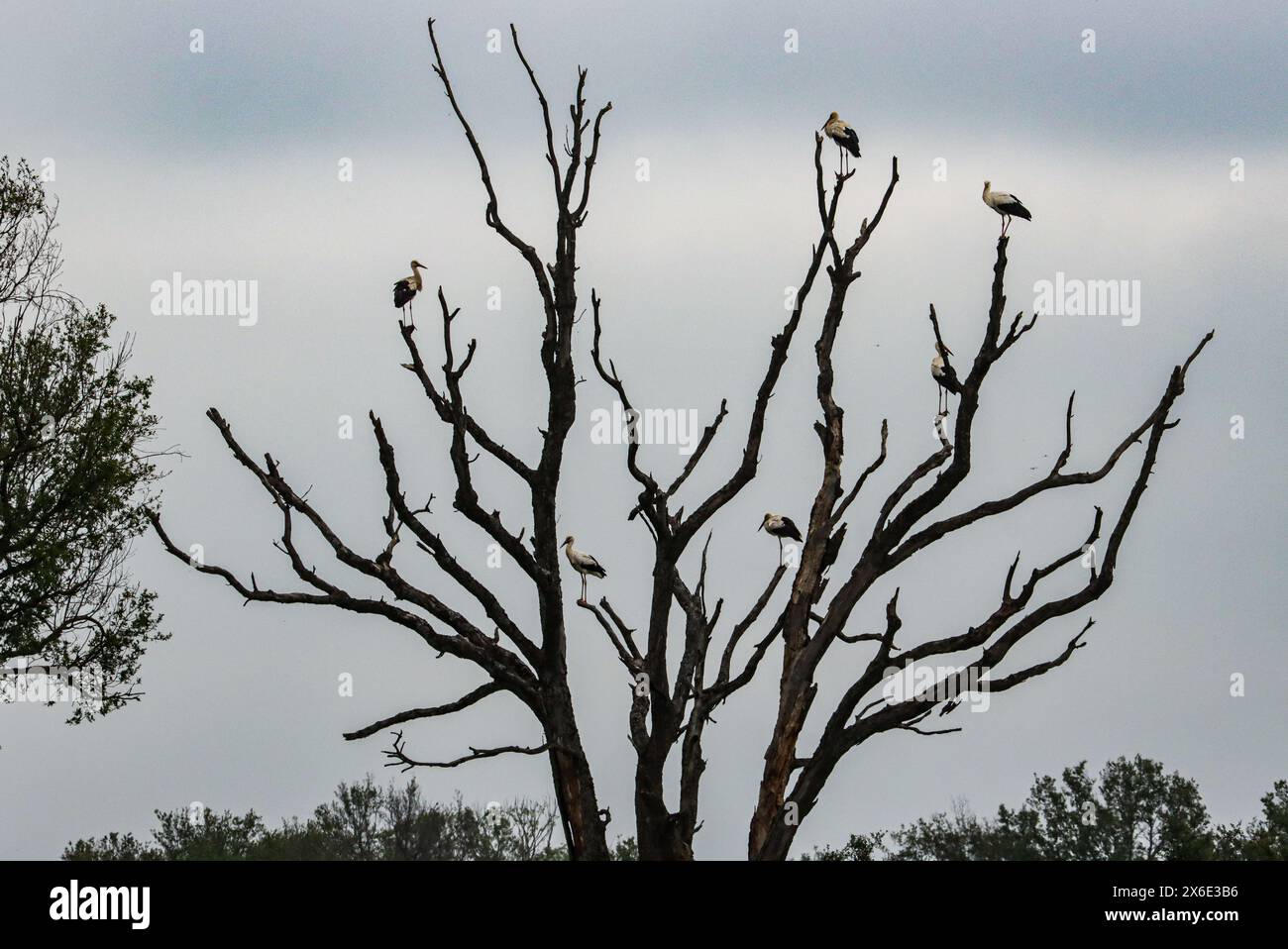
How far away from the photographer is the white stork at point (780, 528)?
70.0 feet

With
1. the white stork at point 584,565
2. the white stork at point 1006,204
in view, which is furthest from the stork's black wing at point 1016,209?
the white stork at point 584,565

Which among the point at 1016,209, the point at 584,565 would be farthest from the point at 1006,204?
the point at 584,565

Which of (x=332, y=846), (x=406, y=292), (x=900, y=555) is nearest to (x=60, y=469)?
(x=406, y=292)

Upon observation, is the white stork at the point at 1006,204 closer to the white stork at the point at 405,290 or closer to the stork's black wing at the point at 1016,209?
the stork's black wing at the point at 1016,209

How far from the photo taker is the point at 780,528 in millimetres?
21734

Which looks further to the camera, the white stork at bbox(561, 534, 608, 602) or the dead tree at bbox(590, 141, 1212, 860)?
the white stork at bbox(561, 534, 608, 602)

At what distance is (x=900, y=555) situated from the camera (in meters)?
14.7

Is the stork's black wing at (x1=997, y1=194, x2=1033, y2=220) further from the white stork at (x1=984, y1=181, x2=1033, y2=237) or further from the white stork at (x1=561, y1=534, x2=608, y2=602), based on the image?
the white stork at (x1=561, y1=534, x2=608, y2=602)

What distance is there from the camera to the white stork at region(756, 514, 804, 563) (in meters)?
21.3

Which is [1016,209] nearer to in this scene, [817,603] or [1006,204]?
[1006,204]

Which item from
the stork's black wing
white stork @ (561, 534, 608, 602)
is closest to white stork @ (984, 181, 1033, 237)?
the stork's black wing
